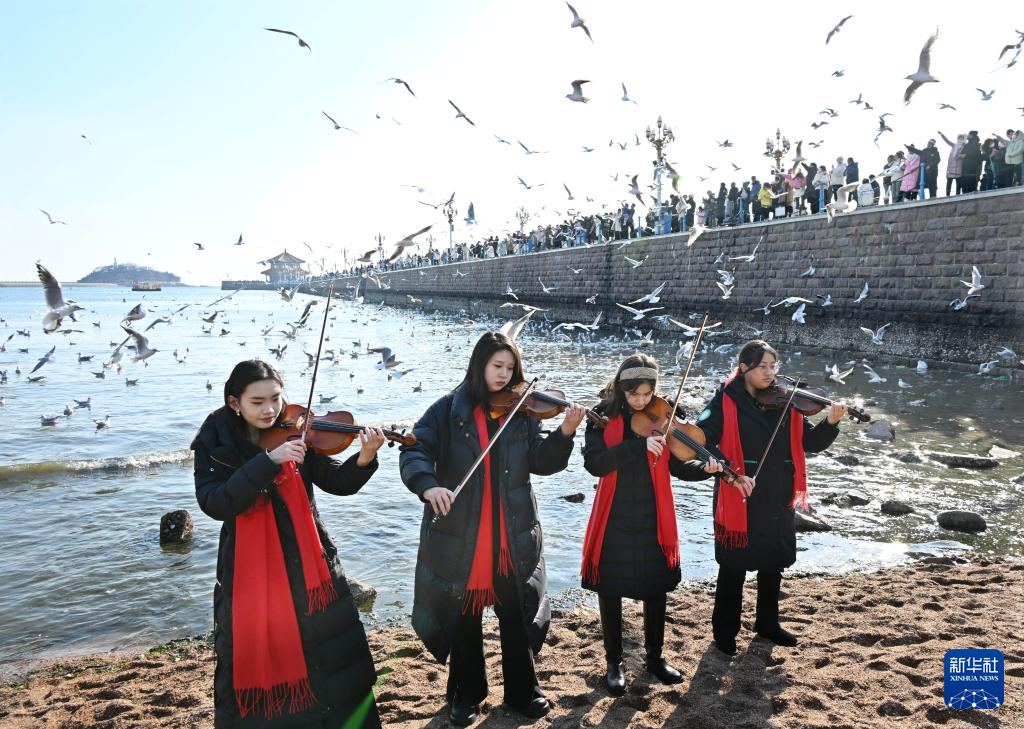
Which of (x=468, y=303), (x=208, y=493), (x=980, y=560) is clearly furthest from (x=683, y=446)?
(x=468, y=303)

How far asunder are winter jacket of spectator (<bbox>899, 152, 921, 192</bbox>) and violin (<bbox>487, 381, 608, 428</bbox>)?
17.9 m

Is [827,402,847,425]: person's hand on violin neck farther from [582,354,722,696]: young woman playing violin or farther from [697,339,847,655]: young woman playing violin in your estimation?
[582,354,722,696]: young woman playing violin

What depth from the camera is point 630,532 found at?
3391mm

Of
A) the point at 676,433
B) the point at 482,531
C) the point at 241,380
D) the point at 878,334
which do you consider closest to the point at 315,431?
the point at 241,380

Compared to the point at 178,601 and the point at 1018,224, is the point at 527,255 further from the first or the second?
the point at 178,601

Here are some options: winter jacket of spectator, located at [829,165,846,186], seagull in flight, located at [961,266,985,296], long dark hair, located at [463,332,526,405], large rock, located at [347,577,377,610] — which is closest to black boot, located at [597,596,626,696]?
long dark hair, located at [463,332,526,405]

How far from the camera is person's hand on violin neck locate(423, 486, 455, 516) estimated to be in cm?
277

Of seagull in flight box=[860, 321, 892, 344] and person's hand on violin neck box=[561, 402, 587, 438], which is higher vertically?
person's hand on violin neck box=[561, 402, 587, 438]

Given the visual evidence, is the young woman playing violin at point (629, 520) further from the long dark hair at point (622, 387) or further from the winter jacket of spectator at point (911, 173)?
the winter jacket of spectator at point (911, 173)

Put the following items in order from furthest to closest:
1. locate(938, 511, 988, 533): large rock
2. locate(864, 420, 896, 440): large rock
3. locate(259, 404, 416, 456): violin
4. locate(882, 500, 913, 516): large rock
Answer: locate(864, 420, 896, 440): large rock, locate(882, 500, 913, 516): large rock, locate(938, 511, 988, 533): large rock, locate(259, 404, 416, 456): violin

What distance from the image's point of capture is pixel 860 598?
15.0 feet

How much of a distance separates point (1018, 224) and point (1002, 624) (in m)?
14.3

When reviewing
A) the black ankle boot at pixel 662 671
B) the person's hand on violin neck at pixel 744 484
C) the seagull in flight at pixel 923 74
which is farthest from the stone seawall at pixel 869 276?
the black ankle boot at pixel 662 671

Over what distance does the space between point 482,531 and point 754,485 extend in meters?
1.49
